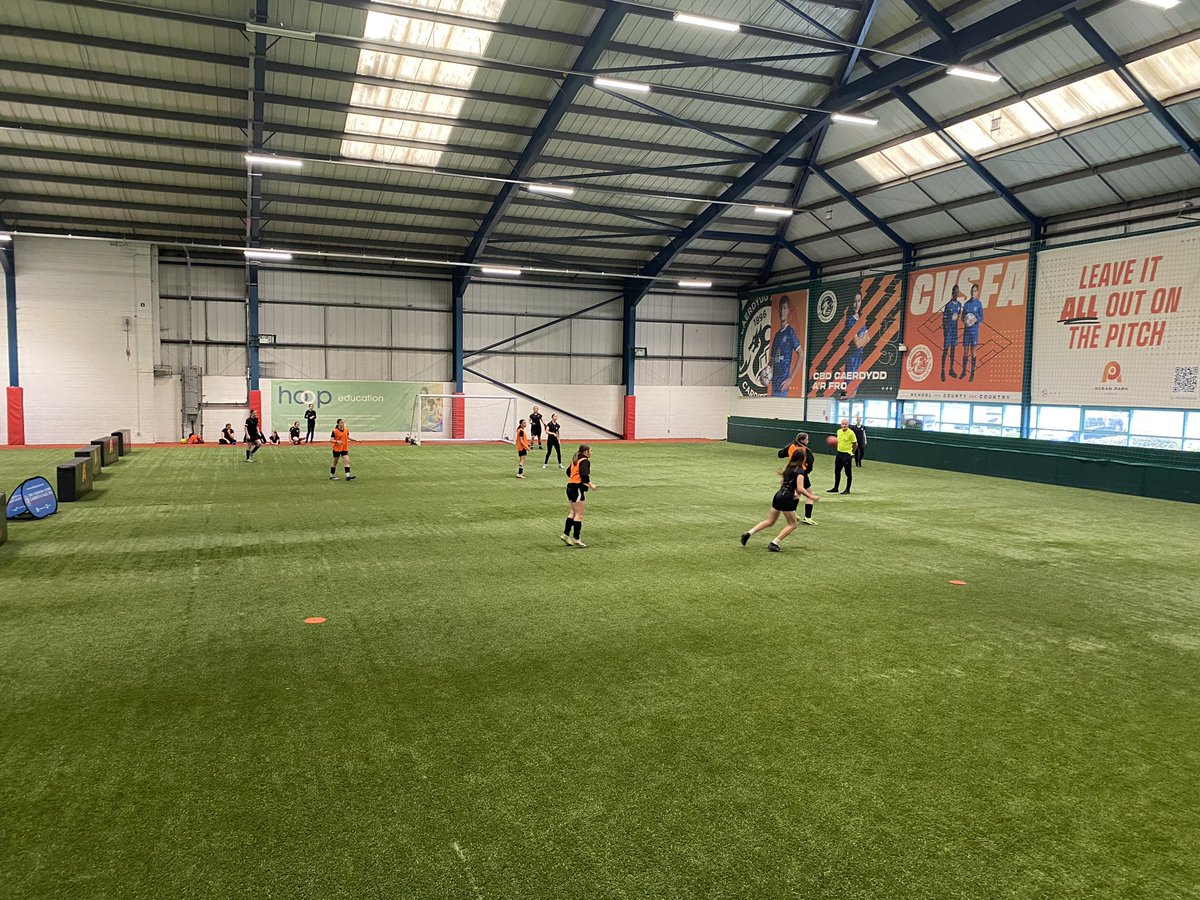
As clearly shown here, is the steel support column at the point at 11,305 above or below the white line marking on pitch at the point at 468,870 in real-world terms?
above

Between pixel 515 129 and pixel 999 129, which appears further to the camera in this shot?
pixel 515 129

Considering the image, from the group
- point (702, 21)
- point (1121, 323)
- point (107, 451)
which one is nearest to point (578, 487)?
point (702, 21)

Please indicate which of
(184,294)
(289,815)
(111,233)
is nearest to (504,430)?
(184,294)

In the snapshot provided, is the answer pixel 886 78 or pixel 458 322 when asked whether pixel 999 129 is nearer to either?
pixel 886 78

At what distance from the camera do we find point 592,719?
514 cm

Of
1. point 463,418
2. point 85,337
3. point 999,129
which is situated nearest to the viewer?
point 999,129

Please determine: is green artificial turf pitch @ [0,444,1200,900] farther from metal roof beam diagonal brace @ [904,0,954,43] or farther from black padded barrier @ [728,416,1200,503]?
metal roof beam diagonal brace @ [904,0,954,43]

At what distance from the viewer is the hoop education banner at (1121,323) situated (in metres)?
20.2

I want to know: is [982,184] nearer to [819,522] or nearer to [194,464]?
[819,522]

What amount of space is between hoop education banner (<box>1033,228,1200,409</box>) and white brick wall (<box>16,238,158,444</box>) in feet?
106

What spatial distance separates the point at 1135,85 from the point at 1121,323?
6.92 meters

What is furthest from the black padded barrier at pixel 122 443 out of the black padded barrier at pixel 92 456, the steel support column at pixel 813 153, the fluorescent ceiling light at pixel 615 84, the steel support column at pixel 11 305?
the steel support column at pixel 813 153

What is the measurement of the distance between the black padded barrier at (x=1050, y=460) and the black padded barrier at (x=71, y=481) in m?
23.0

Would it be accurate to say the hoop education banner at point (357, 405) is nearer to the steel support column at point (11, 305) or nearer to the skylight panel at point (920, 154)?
the steel support column at point (11, 305)
